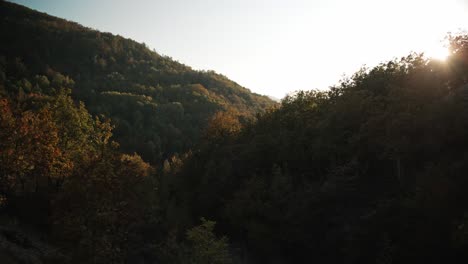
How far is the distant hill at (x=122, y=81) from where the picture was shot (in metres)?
118

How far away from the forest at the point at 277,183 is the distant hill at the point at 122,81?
182 ft

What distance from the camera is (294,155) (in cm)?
3625

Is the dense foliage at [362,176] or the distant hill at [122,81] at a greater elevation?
the distant hill at [122,81]

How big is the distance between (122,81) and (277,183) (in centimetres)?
14457

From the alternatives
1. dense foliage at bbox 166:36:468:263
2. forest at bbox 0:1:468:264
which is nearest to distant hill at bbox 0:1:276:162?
forest at bbox 0:1:468:264

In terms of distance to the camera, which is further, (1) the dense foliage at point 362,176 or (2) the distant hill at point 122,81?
(2) the distant hill at point 122,81

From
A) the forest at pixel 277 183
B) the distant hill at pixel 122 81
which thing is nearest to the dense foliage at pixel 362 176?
→ the forest at pixel 277 183

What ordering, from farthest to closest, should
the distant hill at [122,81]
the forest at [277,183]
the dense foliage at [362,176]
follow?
the distant hill at [122,81] < the dense foliage at [362,176] < the forest at [277,183]

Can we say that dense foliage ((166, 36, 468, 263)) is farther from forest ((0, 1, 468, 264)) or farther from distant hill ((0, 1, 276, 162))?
distant hill ((0, 1, 276, 162))

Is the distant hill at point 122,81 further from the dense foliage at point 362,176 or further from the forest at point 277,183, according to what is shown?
the dense foliage at point 362,176

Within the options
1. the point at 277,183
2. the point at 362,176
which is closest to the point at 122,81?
the point at 277,183

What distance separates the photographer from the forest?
66.1ft

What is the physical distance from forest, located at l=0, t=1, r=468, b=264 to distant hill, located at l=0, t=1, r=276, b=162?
55.5 m

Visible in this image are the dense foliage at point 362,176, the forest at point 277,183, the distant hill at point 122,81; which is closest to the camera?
the forest at point 277,183
